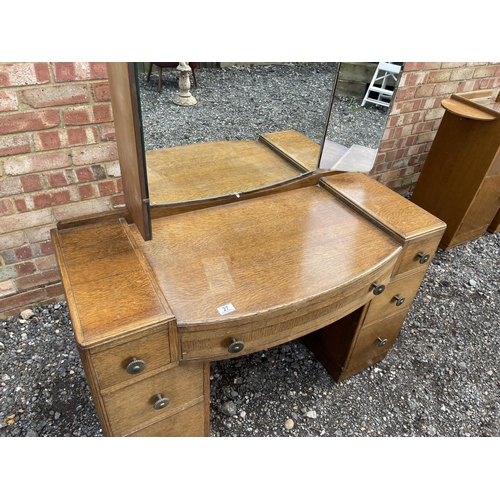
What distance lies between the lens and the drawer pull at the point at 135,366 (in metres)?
1.06

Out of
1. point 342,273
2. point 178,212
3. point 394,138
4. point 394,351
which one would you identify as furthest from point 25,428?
point 394,138

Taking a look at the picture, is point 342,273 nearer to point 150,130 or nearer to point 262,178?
point 262,178

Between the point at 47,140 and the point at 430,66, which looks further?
the point at 430,66

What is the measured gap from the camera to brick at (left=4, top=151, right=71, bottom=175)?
Result: 1491 millimetres

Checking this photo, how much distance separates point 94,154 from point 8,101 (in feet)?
1.10

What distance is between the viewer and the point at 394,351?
2.12 m

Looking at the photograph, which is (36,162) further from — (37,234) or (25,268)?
(25,268)

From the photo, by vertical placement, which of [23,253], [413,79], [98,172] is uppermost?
[413,79]

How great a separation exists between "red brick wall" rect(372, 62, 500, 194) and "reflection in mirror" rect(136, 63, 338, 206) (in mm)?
1153

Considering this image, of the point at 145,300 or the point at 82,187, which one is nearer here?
the point at 145,300

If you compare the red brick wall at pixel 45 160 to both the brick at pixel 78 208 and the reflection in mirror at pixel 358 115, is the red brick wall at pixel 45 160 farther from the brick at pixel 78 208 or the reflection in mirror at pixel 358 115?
the reflection in mirror at pixel 358 115

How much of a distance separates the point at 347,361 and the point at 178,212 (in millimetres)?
1038

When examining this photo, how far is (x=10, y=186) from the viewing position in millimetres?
1541

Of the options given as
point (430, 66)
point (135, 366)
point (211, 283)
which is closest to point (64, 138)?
point (211, 283)
